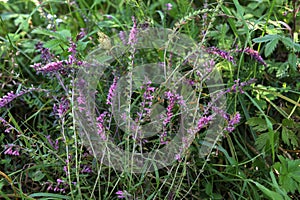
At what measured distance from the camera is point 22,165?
2.06 metres

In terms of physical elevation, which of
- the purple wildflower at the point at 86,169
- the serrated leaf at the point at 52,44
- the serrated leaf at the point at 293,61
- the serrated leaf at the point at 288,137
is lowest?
the serrated leaf at the point at 288,137

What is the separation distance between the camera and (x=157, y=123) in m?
1.92

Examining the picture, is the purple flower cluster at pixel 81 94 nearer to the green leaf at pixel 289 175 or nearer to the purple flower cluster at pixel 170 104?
the purple flower cluster at pixel 170 104

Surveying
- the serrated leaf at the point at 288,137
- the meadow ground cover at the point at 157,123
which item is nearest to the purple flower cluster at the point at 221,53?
the meadow ground cover at the point at 157,123

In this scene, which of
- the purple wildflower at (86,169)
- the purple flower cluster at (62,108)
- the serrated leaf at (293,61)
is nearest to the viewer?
the purple flower cluster at (62,108)

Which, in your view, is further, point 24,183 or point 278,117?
point 278,117

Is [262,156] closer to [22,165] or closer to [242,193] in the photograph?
[242,193]

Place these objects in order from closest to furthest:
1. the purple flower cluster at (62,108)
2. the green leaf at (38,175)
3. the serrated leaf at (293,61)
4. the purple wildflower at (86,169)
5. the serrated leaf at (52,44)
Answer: the purple flower cluster at (62,108)
the purple wildflower at (86,169)
the green leaf at (38,175)
the serrated leaf at (293,61)
the serrated leaf at (52,44)

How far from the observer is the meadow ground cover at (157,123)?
5.78ft

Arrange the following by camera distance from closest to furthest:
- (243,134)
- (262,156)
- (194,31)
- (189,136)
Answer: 1. (189,136)
2. (262,156)
3. (243,134)
4. (194,31)

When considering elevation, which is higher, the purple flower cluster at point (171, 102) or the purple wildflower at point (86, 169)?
the purple flower cluster at point (171, 102)

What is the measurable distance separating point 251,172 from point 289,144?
21cm

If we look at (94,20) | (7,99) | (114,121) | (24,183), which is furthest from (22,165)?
(94,20)

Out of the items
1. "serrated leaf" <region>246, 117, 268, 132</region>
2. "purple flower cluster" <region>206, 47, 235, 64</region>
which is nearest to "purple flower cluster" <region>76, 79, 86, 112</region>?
"purple flower cluster" <region>206, 47, 235, 64</region>
